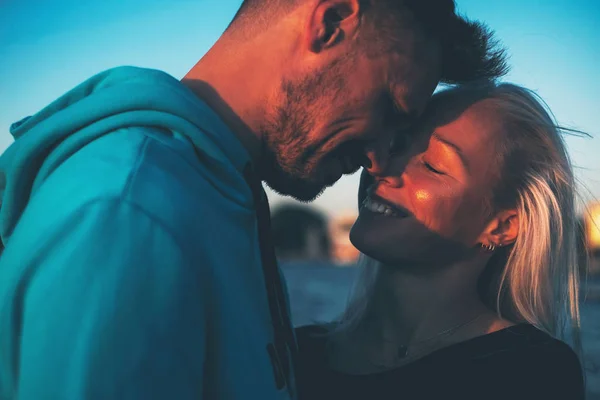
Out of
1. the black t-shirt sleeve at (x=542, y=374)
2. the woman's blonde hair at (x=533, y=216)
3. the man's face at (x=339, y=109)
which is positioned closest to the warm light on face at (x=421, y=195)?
the woman's blonde hair at (x=533, y=216)

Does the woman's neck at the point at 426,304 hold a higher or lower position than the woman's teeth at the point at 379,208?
lower

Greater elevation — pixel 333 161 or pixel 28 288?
pixel 28 288

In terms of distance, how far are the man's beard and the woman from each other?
64 cm

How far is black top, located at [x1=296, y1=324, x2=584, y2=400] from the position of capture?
2.43 m

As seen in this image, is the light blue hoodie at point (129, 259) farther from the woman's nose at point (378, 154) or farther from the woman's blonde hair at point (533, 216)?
the woman's blonde hair at point (533, 216)

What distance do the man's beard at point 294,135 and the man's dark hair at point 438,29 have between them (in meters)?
0.24

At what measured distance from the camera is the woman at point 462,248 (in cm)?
270

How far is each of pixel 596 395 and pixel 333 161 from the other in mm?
4374

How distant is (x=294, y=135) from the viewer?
2.20m

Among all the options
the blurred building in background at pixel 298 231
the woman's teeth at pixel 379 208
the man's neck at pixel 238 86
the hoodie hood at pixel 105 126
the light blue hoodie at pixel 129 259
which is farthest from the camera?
the blurred building in background at pixel 298 231

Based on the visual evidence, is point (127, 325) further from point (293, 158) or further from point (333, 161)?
point (333, 161)

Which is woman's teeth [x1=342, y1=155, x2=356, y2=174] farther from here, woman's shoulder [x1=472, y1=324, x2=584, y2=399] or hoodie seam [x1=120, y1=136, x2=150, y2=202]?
hoodie seam [x1=120, y1=136, x2=150, y2=202]

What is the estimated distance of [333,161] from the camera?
237 centimetres

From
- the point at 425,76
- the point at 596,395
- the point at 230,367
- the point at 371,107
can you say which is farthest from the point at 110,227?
the point at 596,395
